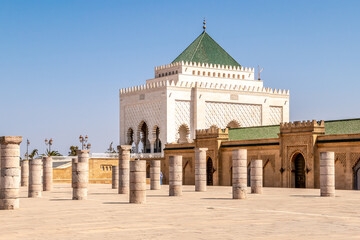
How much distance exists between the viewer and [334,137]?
976 inches

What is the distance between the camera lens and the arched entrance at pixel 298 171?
26219 mm

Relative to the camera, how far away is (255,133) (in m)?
30.3

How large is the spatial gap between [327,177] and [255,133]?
11.8 m

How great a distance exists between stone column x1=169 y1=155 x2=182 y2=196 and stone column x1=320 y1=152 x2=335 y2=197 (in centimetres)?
421

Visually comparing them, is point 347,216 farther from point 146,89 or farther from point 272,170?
point 146,89

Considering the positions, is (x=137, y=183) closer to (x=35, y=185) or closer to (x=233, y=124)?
(x=35, y=185)

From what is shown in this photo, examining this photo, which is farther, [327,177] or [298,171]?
[298,171]

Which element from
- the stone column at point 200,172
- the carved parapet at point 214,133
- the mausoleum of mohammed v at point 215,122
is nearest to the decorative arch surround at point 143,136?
the mausoleum of mohammed v at point 215,122

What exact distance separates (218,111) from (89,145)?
10907 mm

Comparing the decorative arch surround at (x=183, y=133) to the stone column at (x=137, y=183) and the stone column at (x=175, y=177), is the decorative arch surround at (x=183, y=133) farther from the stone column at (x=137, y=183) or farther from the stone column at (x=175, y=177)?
the stone column at (x=137, y=183)

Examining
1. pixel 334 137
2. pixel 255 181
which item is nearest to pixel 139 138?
pixel 334 137

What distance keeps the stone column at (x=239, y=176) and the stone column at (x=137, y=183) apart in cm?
304

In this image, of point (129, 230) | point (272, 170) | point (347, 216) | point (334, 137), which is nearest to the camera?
point (129, 230)

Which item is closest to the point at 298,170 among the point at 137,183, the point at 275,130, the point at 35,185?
the point at 275,130
